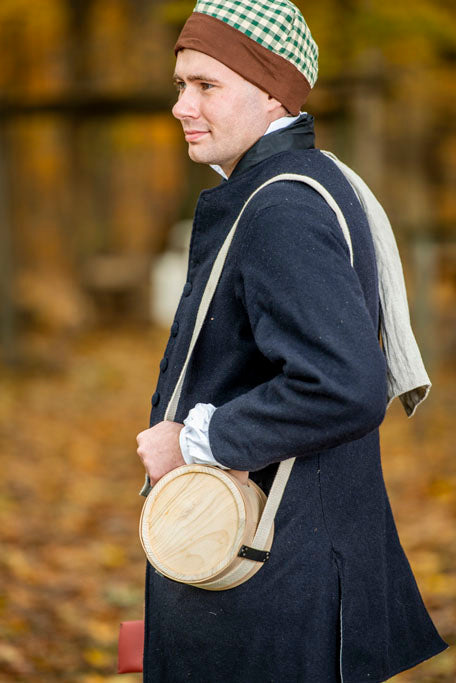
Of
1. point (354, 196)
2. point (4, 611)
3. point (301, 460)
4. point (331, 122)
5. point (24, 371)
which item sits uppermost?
point (354, 196)

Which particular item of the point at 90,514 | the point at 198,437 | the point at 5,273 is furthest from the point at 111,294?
the point at 198,437

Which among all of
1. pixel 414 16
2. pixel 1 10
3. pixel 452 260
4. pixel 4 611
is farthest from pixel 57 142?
pixel 4 611

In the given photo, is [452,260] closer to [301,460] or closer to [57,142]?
[301,460]

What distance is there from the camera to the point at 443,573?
4.61 metres

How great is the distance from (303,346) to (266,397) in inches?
4.6

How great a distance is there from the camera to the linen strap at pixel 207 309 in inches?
65.1

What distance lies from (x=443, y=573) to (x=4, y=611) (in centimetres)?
217

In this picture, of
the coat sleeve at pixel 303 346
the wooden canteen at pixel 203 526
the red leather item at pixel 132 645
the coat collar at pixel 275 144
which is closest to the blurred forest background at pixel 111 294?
the red leather item at pixel 132 645

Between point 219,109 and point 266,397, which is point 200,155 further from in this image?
point 266,397

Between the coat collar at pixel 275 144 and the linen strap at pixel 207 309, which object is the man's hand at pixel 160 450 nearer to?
the linen strap at pixel 207 309

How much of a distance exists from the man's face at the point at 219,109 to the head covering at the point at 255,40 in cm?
2

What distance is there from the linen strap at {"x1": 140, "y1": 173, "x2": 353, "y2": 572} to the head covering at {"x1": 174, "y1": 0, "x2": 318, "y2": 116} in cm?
21

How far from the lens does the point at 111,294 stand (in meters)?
14.7

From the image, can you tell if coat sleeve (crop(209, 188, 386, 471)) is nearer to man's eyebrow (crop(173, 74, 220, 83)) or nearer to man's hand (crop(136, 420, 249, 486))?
man's hand (crop(136, 420, 249, 486))
